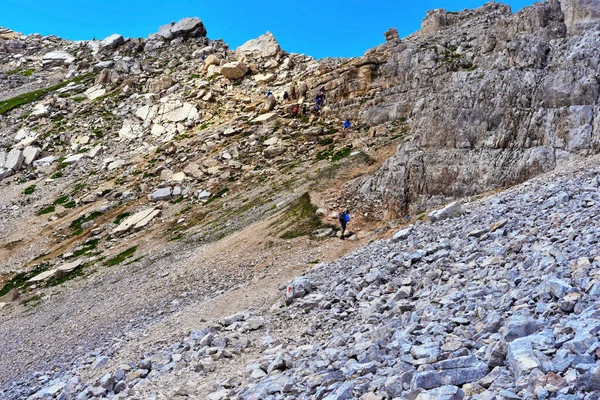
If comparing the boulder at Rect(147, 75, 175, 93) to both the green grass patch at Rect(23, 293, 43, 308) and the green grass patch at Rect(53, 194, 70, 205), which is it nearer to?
the green grass patch at Rect(53, 194, 70, 205)

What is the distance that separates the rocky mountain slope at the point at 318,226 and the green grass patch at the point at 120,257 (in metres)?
0.22

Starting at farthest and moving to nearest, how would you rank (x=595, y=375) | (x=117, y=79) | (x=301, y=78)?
(x=117, y=79) < (x=301, y=78) < (x=595, y=375)

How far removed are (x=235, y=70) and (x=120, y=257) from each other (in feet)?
124

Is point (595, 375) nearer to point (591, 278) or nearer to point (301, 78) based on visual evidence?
point (591, 278)

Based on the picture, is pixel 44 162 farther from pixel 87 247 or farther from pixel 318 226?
pixel 318 226

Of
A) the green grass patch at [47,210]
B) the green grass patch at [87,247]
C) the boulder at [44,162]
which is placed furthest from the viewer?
the boulder at [44,162]

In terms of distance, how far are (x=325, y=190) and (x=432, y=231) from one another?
1595cm

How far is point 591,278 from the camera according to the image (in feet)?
31.8

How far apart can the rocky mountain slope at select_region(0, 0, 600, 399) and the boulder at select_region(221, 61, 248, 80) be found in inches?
10.5

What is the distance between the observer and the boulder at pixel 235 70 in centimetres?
6736

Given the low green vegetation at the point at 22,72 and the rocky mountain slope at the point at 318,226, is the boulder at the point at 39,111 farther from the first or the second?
the low green vegetation at the point at 22,72

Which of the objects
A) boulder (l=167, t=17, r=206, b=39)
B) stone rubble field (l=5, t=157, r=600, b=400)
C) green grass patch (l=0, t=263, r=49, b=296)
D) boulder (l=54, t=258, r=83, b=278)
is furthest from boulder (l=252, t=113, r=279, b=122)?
boulder (l=167, t=17, r=206, b=39)

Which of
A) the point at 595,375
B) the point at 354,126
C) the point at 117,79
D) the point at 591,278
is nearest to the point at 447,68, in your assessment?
the point at 354,126

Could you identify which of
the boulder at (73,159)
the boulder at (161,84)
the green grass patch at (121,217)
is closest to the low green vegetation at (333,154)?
the green grass patch at (121,217)
